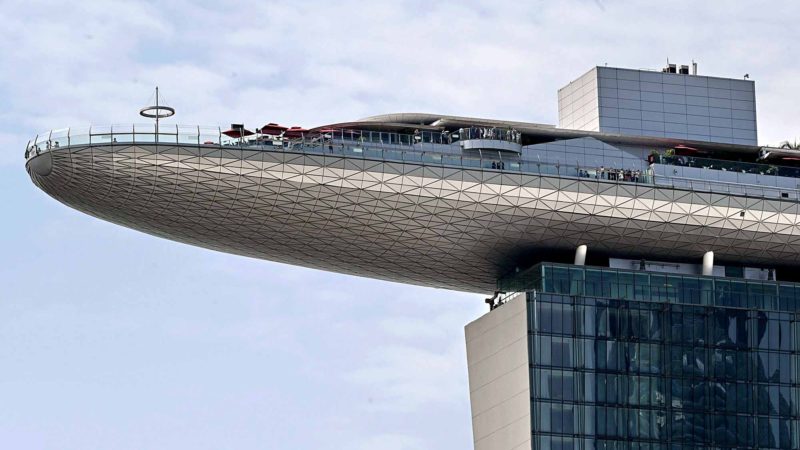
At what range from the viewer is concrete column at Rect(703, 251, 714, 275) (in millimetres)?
147500

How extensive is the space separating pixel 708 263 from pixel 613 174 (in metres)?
9.52

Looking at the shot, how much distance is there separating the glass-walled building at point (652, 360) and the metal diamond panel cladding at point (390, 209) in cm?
269

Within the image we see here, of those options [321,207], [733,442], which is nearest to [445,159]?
[321,207]

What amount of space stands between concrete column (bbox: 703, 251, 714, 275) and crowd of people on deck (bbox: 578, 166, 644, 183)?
776 cm

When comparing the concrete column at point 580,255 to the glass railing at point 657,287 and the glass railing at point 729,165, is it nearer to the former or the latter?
the glass railing at point 657,287

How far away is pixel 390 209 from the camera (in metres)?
140

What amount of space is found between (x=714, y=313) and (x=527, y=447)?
50.2ft

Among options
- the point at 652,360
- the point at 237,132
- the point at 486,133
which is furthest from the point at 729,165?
the point at 237,132

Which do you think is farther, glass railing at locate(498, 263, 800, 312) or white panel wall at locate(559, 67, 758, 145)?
white panel wall at locate(559, 67, 758, 145)

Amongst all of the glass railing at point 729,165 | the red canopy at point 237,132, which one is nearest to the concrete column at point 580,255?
the glass railing at point 729,165

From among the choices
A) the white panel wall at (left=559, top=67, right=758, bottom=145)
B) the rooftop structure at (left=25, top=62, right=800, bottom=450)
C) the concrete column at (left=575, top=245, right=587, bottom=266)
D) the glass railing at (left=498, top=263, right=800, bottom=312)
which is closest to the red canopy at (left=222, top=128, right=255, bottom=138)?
Answer: the rooftop structure at (left=25, top=62, right=800, bottom=450)

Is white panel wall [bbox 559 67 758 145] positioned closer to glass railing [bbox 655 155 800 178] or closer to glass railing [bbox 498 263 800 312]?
glass railing [bbox 655 155 800 178]

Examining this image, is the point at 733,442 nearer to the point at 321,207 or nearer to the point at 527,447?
the point at 527,447

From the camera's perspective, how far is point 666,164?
5758 inches
